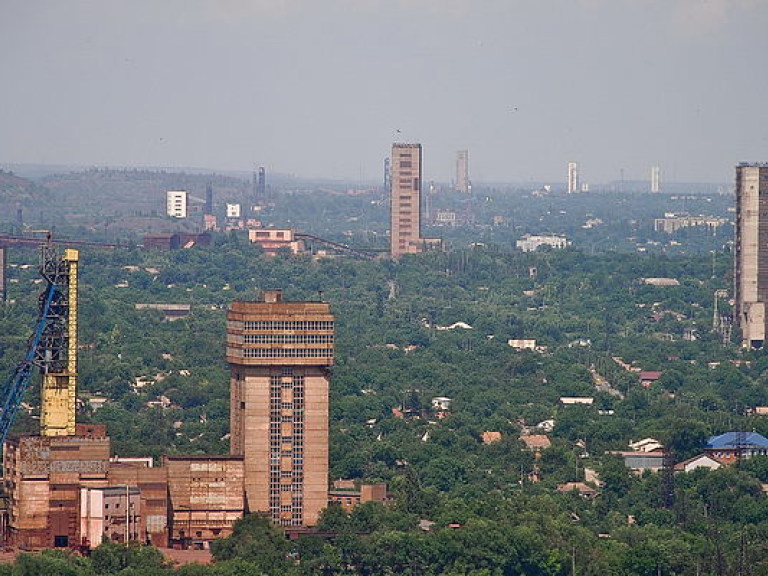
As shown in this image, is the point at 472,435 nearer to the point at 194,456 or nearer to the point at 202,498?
the point at 194,456

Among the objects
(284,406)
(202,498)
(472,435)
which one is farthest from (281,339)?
(472,435)

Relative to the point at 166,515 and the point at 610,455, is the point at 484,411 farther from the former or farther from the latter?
the point at 166,515

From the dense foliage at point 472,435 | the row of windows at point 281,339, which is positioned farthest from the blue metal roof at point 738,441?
the row of windows at point 281,339

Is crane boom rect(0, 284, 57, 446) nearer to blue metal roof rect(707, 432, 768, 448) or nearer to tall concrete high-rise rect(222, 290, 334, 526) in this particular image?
tall concrete high-rise rect(222, 290, 334, 526)

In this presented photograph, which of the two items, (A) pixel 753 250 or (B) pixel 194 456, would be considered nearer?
(B) pixel 194 456

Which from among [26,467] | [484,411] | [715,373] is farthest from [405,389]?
[26,467]

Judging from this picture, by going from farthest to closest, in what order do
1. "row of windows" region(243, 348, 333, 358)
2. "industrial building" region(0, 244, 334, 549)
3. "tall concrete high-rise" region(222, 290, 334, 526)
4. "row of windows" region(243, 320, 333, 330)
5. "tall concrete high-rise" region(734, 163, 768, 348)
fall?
"tall concrete high-rise" region(734, 163, 768, 348) < "row of windows" region(243, 320, 333, 330) < "row of windows" region(243, 348, 333, 358) < "tall concrete high-rise" region(222, 290, 334, 526) < "industrial building" region(0, 244, 334, 549)

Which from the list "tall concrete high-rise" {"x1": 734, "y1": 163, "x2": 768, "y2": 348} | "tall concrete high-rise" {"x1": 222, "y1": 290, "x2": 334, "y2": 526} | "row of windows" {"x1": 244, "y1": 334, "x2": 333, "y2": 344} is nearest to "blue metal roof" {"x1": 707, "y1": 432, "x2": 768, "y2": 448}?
"tall concrete high-rise" {"x1": 222, "y1": 290, "x2": 334, "y2": 526}
